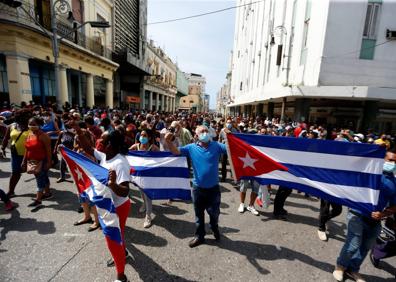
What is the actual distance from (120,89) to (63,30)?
51.1 feet

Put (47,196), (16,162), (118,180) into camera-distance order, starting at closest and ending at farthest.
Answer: (118,180)
(16,162)
(47,196)

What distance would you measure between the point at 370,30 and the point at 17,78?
19.1 meters

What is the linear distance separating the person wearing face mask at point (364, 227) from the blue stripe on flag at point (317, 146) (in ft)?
0.60

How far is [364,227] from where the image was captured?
2.76 meters

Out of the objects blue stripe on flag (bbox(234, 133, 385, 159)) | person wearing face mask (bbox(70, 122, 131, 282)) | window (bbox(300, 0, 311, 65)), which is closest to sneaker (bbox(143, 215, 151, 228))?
person wearing face mask (bbox(70, 122, 131, 282))

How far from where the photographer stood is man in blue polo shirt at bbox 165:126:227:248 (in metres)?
3.33

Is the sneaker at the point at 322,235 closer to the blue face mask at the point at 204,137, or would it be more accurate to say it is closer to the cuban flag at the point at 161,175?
the cuban flag at the point at 161,175

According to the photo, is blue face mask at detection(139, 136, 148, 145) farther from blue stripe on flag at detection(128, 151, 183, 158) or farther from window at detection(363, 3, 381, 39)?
window at detection(363, 3, 381, 39)

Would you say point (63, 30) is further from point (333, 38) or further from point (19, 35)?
point (333, 38)

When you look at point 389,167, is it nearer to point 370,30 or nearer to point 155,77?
point 370,30

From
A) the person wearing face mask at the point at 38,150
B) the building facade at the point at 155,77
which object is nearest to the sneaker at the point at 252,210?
the person wearing face mask at the point at 38,150

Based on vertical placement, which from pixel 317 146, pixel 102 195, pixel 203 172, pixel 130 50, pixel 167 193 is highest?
pixel 130 50

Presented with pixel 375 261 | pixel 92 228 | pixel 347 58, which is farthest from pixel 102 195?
pixel 347 58

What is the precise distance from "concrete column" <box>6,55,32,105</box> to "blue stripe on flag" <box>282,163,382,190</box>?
13.6 metres
